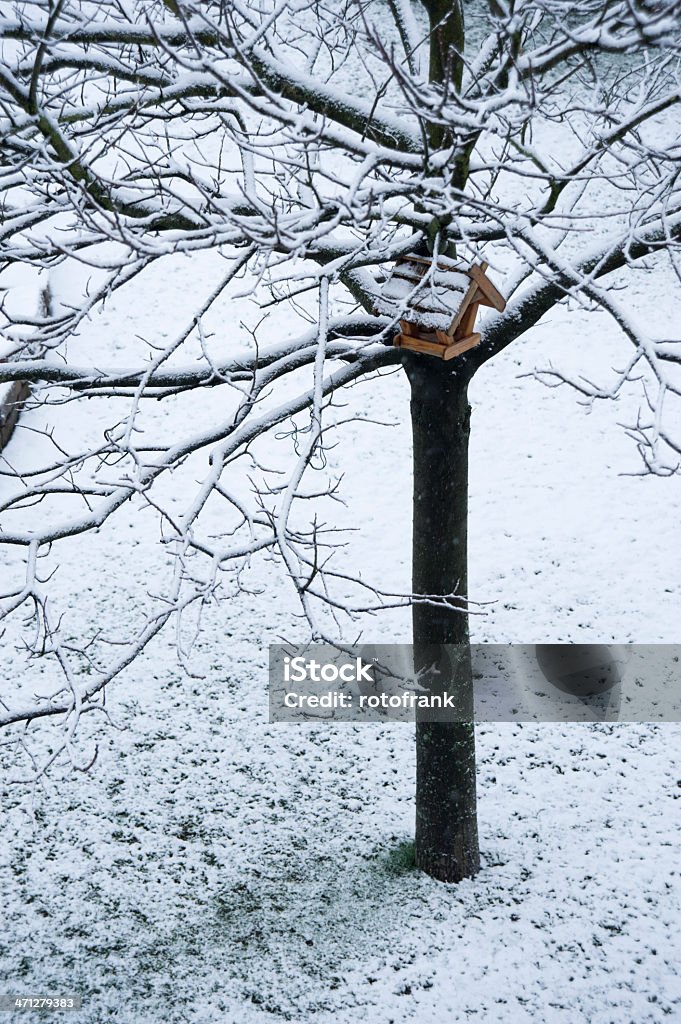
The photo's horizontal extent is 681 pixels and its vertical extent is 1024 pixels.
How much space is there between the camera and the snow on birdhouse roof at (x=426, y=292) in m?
3.92

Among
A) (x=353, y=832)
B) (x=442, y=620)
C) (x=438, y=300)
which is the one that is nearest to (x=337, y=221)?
(x=438, y=300)

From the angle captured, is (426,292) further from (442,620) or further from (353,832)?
(353,832)

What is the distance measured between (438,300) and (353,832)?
11.6 ft

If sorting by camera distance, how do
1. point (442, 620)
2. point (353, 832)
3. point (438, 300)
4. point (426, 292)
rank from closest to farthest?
point (438, 300)
point (426, 292)
point (442, 620)
point (353, 832)

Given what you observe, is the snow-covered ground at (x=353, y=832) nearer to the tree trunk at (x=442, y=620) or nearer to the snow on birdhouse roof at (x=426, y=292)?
the tree trunk at (x=442, y=620)

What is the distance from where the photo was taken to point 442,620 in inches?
193

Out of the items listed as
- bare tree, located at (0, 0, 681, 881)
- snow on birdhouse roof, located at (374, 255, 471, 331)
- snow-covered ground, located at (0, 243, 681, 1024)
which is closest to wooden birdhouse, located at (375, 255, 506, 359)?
snow on birdhouse roof, located at (374, 255, 471, 331)

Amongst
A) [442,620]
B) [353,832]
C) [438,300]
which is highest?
[438,300]

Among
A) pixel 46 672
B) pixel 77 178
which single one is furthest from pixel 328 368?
pixel 77 178

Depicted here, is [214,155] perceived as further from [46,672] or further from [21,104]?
[21,104]

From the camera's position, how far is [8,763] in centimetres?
623

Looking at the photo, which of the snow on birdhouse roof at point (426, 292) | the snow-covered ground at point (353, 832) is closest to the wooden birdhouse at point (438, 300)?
the snow on birdhouse roof at point (426, 292)

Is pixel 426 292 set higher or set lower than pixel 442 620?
higher

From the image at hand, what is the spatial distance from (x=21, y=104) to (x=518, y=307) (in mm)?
2492
